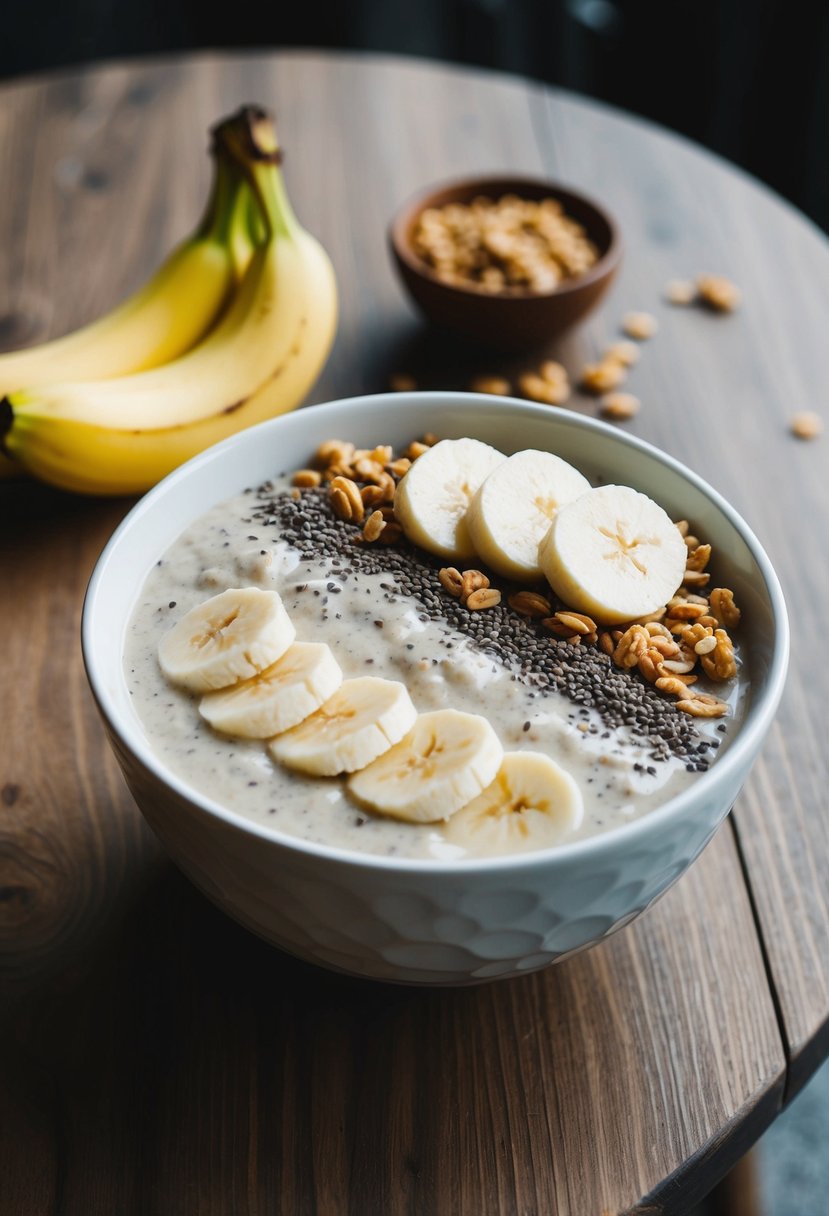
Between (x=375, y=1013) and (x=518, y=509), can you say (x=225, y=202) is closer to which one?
(x=518, y=509)

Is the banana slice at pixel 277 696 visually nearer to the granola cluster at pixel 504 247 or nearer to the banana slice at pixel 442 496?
the banana slice at pixel 442 496

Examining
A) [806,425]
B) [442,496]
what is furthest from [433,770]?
[806,425]

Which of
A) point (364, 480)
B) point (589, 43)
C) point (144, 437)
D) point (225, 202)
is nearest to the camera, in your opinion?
point (364, 480)

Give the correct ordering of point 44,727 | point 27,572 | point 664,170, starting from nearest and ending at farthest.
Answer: point 44,727 < point 27,572 < point 664,170

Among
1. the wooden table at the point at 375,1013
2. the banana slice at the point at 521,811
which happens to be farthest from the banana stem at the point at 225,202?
the banana slice at the point at 521,811

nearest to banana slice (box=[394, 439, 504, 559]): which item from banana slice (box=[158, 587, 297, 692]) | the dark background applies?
banana slice (box=[158, 587, 297, 692])

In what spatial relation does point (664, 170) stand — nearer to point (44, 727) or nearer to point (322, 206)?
point (322, 206)

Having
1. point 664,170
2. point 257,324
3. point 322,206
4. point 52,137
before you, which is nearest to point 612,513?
point 257,324

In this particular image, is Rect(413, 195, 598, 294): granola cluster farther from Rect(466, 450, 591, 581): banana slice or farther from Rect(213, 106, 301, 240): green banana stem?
Rect(466, 450, 591, 581): banana slice
